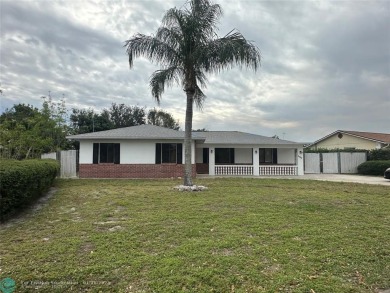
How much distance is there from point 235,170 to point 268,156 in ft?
12.3

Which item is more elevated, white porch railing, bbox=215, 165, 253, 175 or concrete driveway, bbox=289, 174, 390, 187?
white porch railing, bbox=215, 165, 253, 175

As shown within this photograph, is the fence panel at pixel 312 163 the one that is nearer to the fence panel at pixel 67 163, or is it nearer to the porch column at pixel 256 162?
the porch column at pixel 256 162

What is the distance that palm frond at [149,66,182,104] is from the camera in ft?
39.9

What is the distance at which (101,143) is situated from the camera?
59.9 ft

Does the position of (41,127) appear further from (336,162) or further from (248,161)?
(336,162)

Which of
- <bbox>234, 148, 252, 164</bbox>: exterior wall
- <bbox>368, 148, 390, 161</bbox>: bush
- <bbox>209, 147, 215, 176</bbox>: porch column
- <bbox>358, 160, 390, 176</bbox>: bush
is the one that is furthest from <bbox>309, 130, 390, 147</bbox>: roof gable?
<bbox>209, 147, 215, 176</bbox>: porch column

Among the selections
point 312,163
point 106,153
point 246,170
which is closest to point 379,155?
point 312,163

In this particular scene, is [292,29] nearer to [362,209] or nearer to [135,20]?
[135,20]

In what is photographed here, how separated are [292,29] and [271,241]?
10.2 metres

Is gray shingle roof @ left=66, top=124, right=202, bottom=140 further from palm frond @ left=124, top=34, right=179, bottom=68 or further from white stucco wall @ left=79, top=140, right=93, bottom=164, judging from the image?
palm frond @ left=124, top=34, right=179, bottom=68

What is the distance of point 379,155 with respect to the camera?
74.3 ft

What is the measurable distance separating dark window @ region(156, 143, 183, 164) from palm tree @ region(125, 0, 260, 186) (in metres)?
6.04

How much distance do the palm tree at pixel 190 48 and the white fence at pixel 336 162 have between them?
49.4ft

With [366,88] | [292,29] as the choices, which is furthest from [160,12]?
[366,88]
